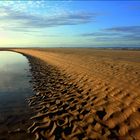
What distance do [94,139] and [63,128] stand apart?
1297mm

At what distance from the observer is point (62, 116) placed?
28.5 ft

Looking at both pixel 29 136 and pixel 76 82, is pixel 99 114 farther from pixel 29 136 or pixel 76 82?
pixel 76 82

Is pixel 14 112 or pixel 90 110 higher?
pixel 90 110

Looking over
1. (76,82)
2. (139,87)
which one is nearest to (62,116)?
(139,87)

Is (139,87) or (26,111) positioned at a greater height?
(139,87)

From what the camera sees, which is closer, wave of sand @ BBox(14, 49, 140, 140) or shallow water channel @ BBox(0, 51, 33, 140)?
wave of sand @ BBox(14, 49, 140, 140)

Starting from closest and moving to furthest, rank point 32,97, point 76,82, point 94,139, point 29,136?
point 94,139 → point 29,136 → point 32,97 → point 76,82

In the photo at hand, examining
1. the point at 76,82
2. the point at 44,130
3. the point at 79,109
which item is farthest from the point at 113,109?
the point at 76,82

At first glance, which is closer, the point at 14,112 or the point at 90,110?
the point at 90,110

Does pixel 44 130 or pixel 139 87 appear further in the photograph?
pixel 139 87

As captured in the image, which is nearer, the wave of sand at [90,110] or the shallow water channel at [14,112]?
the wave of sand at [90,110]

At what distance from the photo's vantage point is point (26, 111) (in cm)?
959

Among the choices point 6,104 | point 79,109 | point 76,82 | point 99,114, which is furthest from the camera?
point 76,82

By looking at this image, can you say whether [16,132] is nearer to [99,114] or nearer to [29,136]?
[29,136]
